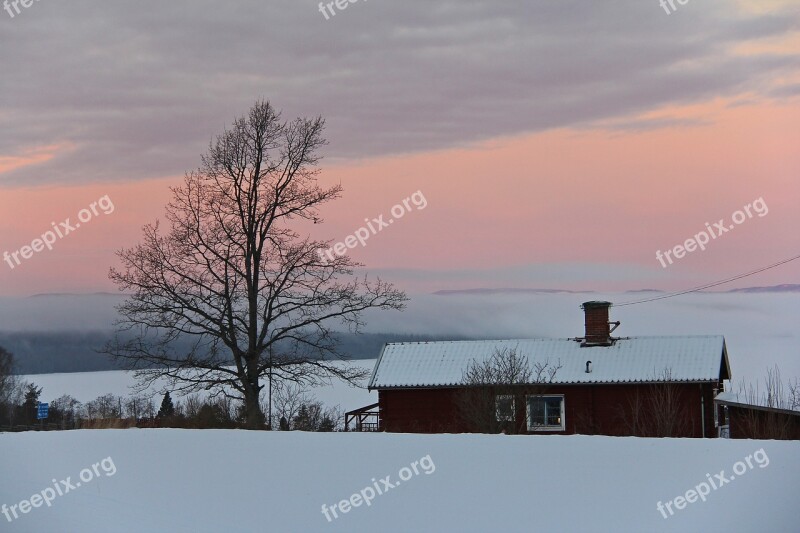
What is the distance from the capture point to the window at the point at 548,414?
29.7 m

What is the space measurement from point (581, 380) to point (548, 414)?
1430 mm

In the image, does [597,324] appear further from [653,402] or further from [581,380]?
[653,402]

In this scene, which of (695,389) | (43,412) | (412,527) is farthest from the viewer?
(43,412)

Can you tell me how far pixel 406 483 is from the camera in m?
13.4

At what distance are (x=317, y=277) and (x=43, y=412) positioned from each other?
102 feet

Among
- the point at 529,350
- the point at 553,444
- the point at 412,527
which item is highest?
the point at 529,350

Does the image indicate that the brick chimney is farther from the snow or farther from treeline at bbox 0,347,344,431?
the snow

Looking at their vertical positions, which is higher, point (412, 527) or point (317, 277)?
point (317, 277)

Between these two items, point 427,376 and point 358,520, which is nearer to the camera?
point 358,520

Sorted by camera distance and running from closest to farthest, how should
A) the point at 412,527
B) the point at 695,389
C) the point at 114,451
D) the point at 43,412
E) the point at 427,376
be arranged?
the point at 412,527, the point at 114,451, the point at 695,389, the point at 427,376, the point at 43,412

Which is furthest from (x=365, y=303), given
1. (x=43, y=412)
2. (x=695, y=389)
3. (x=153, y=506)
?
(x=43, y=412)

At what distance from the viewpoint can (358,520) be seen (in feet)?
40.8

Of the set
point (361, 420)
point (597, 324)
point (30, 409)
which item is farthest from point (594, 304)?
point (30, 409)

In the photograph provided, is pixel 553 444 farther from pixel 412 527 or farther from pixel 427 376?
pixel 427 376
